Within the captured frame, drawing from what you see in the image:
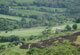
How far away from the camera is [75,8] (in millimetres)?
159125

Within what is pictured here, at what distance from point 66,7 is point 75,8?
1037 cm

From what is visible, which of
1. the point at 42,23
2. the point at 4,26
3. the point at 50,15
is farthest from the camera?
the point at 50,15

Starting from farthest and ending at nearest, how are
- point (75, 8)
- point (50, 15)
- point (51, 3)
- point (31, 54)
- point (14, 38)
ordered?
1. point (51, 3)
2. point (75, 8)
3. point (50, 15)
4. point (14, 38)
5. point (31, 54)

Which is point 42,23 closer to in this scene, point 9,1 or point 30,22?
point 30,22

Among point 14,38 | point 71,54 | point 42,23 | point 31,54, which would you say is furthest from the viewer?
point 42,23

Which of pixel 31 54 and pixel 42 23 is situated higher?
pixel 31 54

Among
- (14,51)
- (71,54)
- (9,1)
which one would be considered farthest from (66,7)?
(71,54)

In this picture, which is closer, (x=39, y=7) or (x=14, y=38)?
(x=14, y=38)

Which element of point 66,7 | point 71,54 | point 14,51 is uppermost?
point 71,54

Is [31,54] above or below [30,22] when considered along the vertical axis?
above

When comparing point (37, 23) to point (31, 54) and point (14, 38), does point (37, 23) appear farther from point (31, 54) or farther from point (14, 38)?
point (31, 54)

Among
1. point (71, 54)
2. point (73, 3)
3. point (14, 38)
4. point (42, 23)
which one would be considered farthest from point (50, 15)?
point (71, 54)

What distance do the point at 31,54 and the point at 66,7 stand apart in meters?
121

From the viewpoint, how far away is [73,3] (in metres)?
173
